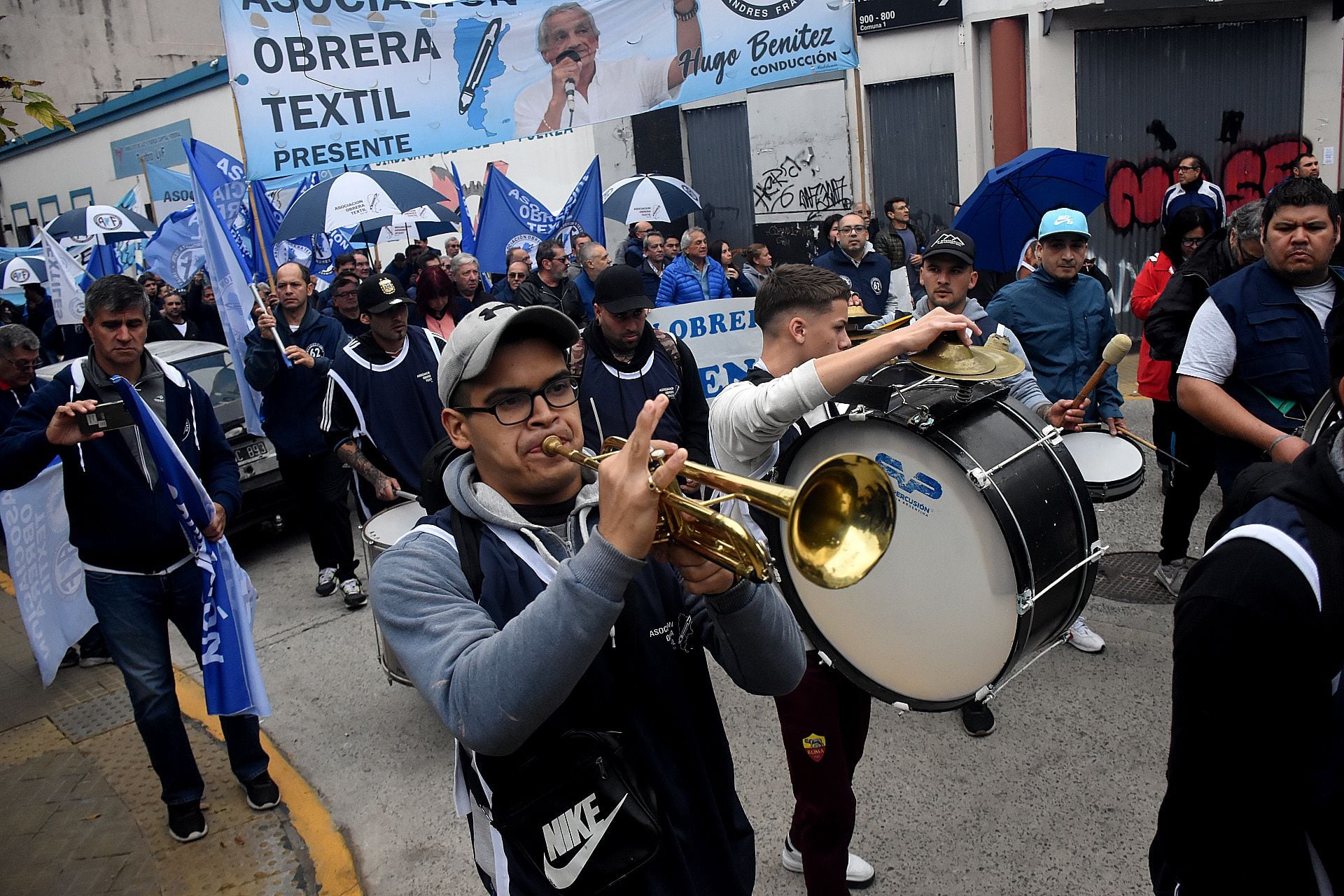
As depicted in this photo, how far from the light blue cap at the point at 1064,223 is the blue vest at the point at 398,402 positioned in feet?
10.6

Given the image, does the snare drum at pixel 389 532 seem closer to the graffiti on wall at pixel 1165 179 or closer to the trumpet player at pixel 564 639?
the trumpet player at pixel 564 639

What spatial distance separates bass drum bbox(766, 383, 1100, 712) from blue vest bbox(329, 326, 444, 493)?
2.82 metres

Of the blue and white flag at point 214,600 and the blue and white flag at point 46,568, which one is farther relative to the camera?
the blue and white flag at point 46,568

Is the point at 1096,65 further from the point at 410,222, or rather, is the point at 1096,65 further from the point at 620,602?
the point at 620,602

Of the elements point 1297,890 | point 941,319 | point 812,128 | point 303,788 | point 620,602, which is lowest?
point 303,788

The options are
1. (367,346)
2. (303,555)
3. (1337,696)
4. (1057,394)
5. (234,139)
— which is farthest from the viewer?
(234,139)

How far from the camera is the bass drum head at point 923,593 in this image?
3.02 metres

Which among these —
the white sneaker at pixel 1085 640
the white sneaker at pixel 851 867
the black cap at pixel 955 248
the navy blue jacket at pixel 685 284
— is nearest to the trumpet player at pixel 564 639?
the white sneaker at pixel 851 867

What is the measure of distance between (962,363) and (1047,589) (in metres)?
0.70

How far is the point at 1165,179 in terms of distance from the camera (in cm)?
1313

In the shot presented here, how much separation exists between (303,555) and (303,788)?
373 cm

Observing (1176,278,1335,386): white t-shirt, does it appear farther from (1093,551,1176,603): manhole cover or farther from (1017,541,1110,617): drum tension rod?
(1093,551,1176,603): manhole cover

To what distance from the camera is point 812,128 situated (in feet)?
50.5

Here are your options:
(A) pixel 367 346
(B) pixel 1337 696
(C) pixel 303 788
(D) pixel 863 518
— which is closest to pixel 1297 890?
(B) pixel 1337 696
